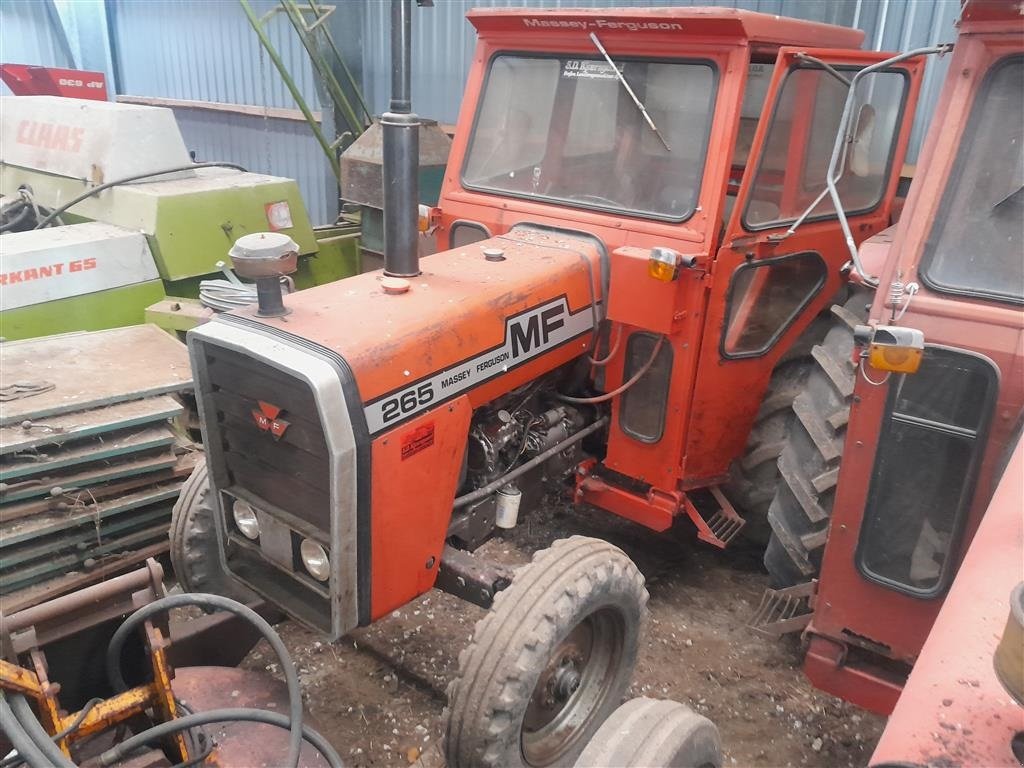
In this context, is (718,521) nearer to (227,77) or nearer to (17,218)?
(17,218)

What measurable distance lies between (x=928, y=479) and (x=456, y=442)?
3.99 feet

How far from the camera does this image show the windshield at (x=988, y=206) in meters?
1.92

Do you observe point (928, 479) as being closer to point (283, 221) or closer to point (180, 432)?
point (180, 432)

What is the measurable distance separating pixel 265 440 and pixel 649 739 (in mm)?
1163

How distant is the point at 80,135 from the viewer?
441cm

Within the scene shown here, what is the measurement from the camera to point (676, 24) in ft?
8.11

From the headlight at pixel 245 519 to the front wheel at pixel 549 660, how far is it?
26.7 inches

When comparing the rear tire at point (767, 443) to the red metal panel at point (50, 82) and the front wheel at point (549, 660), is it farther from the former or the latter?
the red metal panel at point (50, 82)

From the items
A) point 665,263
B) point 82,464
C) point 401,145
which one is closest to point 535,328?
point 665,263


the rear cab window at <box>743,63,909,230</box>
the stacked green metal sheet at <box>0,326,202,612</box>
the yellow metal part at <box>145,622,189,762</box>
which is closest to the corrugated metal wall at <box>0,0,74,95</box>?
the stacked green metal sheet at <box>0,326,202,612</box>

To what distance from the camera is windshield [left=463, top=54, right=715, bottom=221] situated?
8.54 ft

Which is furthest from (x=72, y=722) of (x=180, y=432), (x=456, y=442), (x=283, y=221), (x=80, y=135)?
(x=80, y=135)

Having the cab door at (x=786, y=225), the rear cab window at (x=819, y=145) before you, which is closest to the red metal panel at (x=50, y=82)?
the cab door at (x=786, y=225)

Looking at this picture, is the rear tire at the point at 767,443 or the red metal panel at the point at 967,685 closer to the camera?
the red metal panel at the point at 967,685
